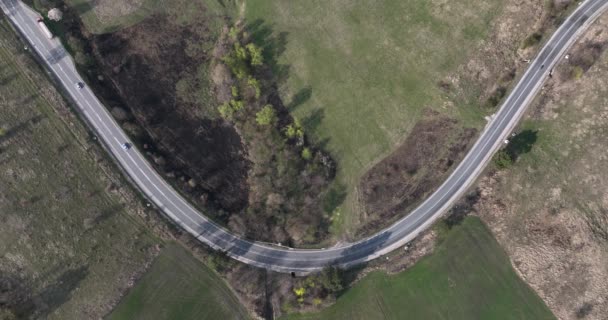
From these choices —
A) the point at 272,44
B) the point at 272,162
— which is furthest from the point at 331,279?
the point at 272,44

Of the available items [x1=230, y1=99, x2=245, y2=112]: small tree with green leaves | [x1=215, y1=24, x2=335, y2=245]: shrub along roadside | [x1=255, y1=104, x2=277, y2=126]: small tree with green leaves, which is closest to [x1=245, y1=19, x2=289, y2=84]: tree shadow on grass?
[x1=215, y1=24, x2=335, y2=245]: shrub along roadside

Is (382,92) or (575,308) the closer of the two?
(575,308)

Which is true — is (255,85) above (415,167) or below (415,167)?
above

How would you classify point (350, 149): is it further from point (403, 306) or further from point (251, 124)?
point (403, 306)

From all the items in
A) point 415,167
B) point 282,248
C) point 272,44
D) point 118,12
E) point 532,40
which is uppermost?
point 118,12

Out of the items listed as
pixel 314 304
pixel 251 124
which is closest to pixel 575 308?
pixel 314 304

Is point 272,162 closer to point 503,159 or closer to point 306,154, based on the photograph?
point 306,154

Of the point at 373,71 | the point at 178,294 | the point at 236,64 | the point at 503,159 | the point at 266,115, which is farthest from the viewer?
the point at 373,71
